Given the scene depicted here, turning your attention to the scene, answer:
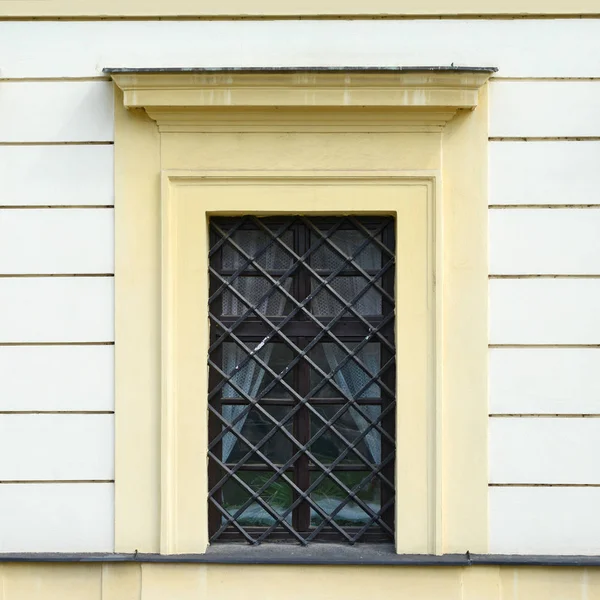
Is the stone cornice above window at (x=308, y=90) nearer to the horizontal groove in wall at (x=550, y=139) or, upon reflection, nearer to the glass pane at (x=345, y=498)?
the horizontal groove in wall at (x=550, y=139)

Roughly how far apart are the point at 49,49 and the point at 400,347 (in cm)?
271

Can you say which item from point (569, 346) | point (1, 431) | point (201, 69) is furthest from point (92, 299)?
point (569, 346)

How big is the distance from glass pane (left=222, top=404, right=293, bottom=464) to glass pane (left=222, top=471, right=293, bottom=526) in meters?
0.10

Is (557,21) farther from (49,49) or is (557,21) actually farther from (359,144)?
(49,49)

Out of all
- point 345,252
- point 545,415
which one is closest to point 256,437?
point 345,252

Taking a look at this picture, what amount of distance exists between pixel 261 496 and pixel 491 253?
2018mm

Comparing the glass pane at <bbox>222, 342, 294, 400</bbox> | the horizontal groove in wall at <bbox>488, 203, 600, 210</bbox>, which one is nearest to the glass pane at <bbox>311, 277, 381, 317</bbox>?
the glass pane at <bbox>222, 342, 294, 400</bbox>

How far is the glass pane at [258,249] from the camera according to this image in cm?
514

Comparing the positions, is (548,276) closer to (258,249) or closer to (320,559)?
(258,249)

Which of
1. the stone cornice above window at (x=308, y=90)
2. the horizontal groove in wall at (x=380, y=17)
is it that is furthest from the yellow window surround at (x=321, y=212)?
the horizontal groove in wall at (x=380, y=17)

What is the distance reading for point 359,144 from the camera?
16.2 feet

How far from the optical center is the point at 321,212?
4988mm

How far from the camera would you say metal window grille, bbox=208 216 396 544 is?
16.7ft

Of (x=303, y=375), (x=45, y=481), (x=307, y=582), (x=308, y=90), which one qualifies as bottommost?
(x=307, y=582)
